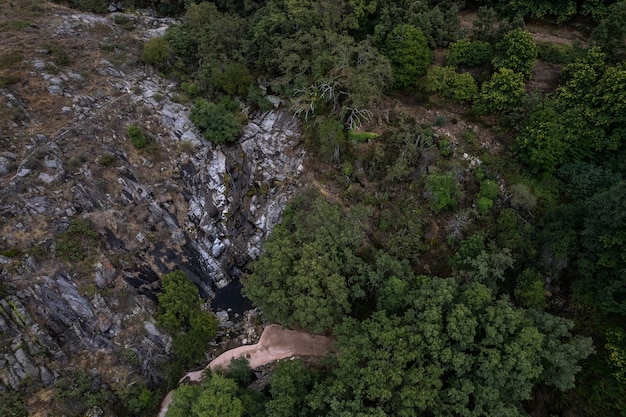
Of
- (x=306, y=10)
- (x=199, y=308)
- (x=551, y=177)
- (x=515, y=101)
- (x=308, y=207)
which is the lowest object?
(x=199, y=308)

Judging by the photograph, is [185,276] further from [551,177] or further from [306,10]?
[551,177]

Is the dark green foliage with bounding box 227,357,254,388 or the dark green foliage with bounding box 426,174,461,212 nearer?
the dark green foliage with bounding box 227,357,254,388

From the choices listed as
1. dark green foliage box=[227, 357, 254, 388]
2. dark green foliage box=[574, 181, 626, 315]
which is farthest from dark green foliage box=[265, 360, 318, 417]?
dark green foliage box=[574, 181, 626, 315]

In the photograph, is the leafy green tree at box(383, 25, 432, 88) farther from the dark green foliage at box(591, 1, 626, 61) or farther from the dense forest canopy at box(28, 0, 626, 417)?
the dark green foliage at box(591, 1, 626, 61)

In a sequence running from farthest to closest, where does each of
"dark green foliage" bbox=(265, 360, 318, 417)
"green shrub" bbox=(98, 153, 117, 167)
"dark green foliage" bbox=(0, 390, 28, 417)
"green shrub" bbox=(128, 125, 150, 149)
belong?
"green shrub" bbox=(128, 125, 150, 149), "green shrub" bbox=(98, 153, 117, 167), "dark green foliage" bbox=(0, 390, 28, 417), "dark green foliage" bbox=(265, 360, 318, 417)

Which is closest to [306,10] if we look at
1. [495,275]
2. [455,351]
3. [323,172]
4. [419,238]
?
[323,172]

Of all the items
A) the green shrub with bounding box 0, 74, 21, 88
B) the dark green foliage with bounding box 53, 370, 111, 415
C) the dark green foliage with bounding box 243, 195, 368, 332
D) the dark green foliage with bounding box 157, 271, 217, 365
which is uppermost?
the green shrub with bounding box 0, 74, 21, 88
